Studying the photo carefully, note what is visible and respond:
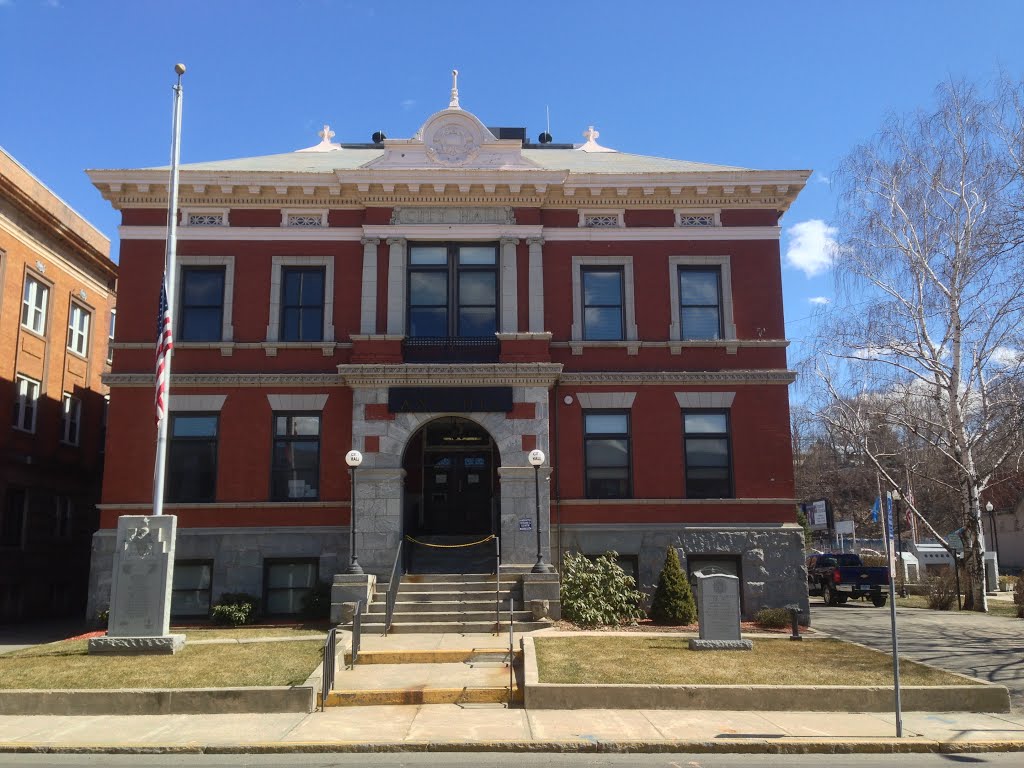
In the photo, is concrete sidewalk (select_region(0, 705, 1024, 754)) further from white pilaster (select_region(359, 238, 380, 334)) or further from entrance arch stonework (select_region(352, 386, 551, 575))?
white pilaster (select_region(359, 238, 380, 334))

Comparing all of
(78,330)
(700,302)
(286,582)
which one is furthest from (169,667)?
(78,330)

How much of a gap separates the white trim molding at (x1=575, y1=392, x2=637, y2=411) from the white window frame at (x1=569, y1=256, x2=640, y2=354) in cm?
116

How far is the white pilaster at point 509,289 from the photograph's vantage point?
874 inches

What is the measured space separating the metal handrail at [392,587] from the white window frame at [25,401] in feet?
49.0

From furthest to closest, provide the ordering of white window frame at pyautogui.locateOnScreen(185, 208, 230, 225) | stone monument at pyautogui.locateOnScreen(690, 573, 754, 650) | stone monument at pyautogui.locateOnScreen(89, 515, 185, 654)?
white window frame at pyautogui.locateOnScreen(185, 208, 230, 225) → stone monument at pyautogui.locateOnScreen(690, 573, 754, 650) → stone monument at pyautogui.locateOnScreen(89, 515, 185, 654)

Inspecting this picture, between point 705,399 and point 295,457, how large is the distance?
10.7 metres

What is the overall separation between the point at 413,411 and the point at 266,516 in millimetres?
4589

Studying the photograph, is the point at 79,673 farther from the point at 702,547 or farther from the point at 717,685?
the point at 702,547

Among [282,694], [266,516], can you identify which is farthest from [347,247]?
[282,694]

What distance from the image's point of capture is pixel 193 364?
2239cm

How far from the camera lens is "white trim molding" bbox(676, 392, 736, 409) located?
22.5m

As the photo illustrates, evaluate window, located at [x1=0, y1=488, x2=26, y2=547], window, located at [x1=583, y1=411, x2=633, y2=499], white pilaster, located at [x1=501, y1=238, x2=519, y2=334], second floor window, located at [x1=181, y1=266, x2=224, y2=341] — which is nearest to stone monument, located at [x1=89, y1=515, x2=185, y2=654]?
second floor window, located at [x1=181, y1=266, x2=224, y2=341]

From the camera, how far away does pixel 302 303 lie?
22.9m

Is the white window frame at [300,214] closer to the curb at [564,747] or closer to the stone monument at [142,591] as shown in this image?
the stone monument at [142,591]
